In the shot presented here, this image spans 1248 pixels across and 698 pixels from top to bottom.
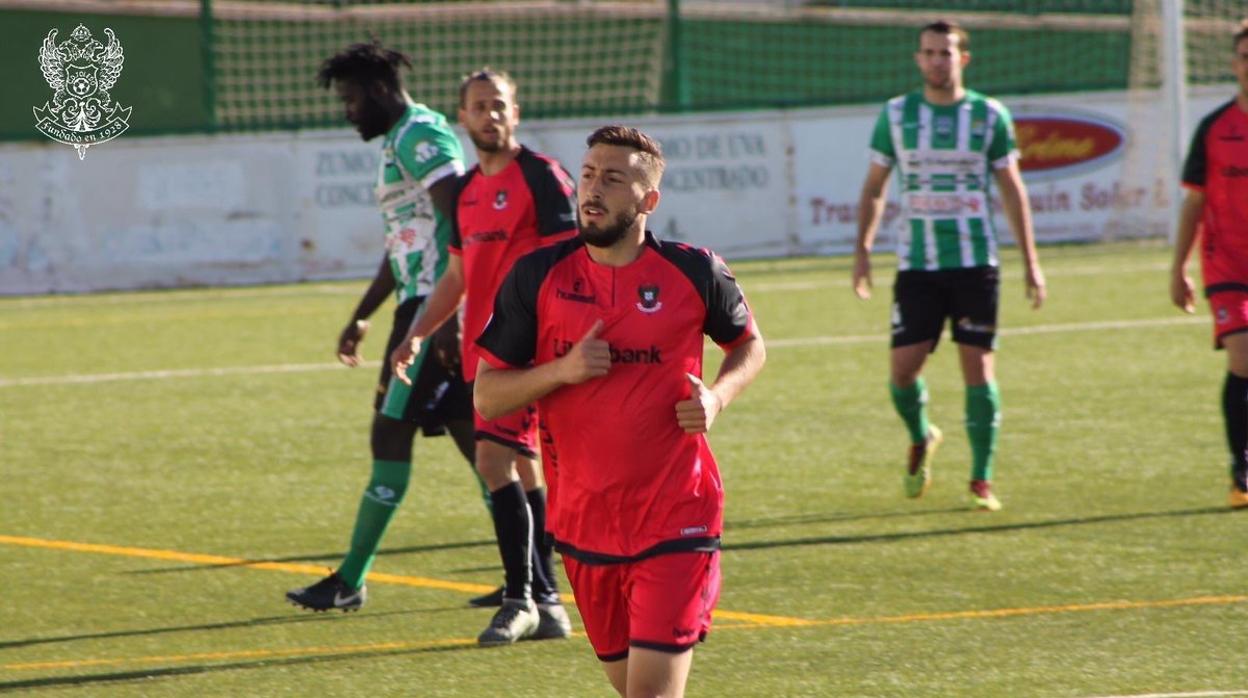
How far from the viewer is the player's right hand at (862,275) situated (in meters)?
9.61

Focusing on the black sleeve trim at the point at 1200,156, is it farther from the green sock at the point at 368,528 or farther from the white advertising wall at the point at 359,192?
the white advertising wall at the point at 359,192

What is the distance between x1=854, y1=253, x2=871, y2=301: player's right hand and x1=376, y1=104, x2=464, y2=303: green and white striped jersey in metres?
2.66

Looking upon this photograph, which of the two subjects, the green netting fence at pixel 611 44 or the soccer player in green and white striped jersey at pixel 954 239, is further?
the green netting fence at pixel 611 44

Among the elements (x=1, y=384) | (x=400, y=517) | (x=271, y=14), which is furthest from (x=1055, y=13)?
(x=400, y=517)

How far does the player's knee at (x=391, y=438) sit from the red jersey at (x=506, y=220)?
1.73ft

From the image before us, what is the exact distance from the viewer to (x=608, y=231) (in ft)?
15.8

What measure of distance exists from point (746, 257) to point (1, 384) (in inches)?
370

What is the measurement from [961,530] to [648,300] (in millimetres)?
4208

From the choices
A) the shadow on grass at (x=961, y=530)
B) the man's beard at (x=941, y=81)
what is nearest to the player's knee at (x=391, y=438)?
the shadow on grass at (x=961, y=530)

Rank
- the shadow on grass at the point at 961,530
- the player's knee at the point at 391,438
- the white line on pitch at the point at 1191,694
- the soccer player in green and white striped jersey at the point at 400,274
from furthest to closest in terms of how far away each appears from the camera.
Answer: the shadow on grass at the point at 961,530 < the player's knee at the point at 391,438 < the soccer player in green and white striped jersey at the point at 400,274 < the white line on pitch at the point at 1191,694

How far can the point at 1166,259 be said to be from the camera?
20.1 metres

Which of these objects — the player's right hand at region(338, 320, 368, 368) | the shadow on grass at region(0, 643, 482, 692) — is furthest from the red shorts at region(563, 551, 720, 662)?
the player's right hand at region(338, 320, 368, 368)

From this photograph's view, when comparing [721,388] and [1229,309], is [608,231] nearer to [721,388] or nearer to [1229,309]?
[721,388]

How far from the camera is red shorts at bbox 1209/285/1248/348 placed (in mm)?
8945
